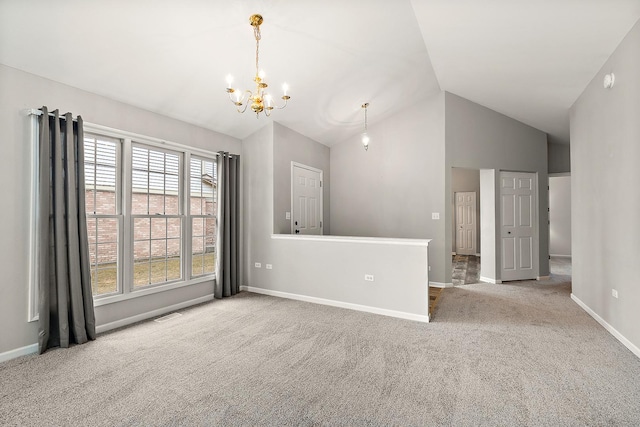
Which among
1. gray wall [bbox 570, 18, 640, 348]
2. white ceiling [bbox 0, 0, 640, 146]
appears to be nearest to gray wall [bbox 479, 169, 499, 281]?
gray wall [bbox 570, 18, 640, 348]

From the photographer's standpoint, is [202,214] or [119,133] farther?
[202,214]

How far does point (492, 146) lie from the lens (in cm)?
579

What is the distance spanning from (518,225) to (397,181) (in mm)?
2442

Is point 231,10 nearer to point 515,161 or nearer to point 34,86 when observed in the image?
point 34,86

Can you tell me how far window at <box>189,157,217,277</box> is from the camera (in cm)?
464

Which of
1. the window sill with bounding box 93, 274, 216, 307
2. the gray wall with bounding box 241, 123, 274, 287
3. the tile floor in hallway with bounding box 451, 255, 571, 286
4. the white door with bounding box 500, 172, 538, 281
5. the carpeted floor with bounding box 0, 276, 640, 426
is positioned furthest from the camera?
the tile floor in hallway with bounding box 451, 255, 571, 286

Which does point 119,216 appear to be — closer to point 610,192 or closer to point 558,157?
point 610,192

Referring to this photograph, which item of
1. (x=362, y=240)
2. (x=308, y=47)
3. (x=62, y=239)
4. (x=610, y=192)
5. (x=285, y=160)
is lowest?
(x=362, y=240)

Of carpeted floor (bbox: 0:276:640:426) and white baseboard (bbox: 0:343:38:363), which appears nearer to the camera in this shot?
carpeted floor (bbox: 0:276:640:426)

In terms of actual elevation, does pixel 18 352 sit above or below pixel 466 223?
below

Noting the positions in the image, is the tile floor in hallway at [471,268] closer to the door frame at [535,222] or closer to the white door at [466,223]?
the white door at [466,223]

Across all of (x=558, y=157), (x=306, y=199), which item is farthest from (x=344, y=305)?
(x=558, y=157)

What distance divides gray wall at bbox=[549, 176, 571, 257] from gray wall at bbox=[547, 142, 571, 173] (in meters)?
2.78

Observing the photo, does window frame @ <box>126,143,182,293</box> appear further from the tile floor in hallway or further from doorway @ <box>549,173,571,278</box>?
doorway @ <box>549,173,571,278</box>
